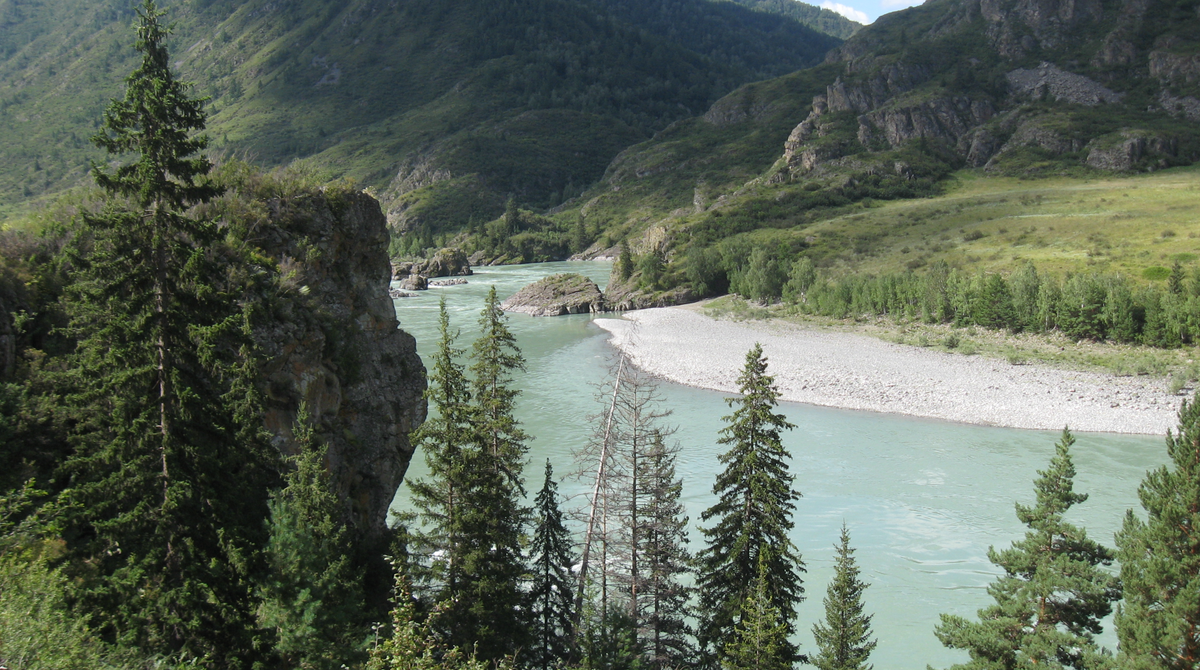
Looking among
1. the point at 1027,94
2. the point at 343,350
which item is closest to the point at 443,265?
the point at 343,350

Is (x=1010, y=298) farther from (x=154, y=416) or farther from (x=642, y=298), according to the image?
(x=154, y=416)

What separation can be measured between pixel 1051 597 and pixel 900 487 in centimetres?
1545

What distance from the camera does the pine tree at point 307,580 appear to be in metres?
9.62

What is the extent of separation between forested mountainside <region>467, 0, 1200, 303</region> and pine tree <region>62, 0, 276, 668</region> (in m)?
75.8

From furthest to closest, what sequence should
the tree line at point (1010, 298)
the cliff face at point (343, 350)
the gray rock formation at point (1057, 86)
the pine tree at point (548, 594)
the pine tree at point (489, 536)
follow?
the gray rock formation at point (1057, 86) → the tree line at point (1010, 298) → the pine tree at point (548, 594) → the cliff face at point (343, 350) → the pine tree at point (489, 536)

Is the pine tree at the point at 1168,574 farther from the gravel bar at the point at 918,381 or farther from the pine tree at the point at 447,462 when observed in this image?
the gravel bar at the point at 918,381

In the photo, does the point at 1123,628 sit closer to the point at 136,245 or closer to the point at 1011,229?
the point at 136,245

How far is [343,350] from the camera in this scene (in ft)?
48.9

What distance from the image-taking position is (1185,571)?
33.1 ft

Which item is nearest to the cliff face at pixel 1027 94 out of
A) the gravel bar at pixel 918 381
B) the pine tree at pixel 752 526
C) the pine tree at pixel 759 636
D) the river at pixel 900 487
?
the gravel bar at pixel 918 381

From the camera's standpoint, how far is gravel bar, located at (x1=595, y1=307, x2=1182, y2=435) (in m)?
33.4

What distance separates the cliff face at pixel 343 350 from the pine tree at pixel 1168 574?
13.9m

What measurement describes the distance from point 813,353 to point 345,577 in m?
43.6

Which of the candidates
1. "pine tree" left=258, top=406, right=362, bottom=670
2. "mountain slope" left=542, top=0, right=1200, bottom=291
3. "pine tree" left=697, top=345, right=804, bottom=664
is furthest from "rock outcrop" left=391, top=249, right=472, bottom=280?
"pine tree" left=258, top=406, right=362, bottom=670
